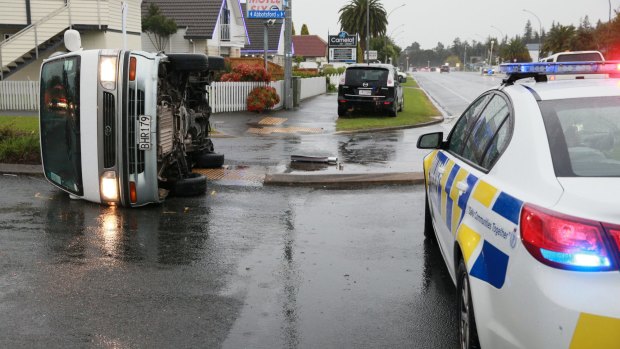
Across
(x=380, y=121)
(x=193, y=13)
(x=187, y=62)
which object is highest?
→ (x=193, y=13)

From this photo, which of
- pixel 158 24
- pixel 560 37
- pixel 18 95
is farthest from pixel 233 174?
pixel 560 37

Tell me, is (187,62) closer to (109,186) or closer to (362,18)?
(109,186)

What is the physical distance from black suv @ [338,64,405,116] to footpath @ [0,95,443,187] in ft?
3.42

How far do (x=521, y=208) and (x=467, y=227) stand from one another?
762 millimetres

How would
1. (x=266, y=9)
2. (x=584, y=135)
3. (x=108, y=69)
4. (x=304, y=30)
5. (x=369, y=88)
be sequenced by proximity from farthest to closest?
(x=304, y=30) < (x=266, y=9) < (x=369, y=88) < (x=108, y=69) < (x=584, y=135)

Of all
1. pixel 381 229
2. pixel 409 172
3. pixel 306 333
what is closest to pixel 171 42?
pixel 409 172

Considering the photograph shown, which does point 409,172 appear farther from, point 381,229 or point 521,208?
point 521,208

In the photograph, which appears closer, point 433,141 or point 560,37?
point 433,141

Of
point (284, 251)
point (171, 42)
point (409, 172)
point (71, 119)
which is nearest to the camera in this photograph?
point (284, 251)

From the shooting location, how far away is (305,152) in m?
13.3

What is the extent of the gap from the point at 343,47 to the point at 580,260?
42087mm

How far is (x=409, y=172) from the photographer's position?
10.0 metres

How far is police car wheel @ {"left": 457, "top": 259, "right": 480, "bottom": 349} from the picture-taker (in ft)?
11.6

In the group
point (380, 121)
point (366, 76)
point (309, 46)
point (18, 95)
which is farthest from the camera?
point (309, 46)
